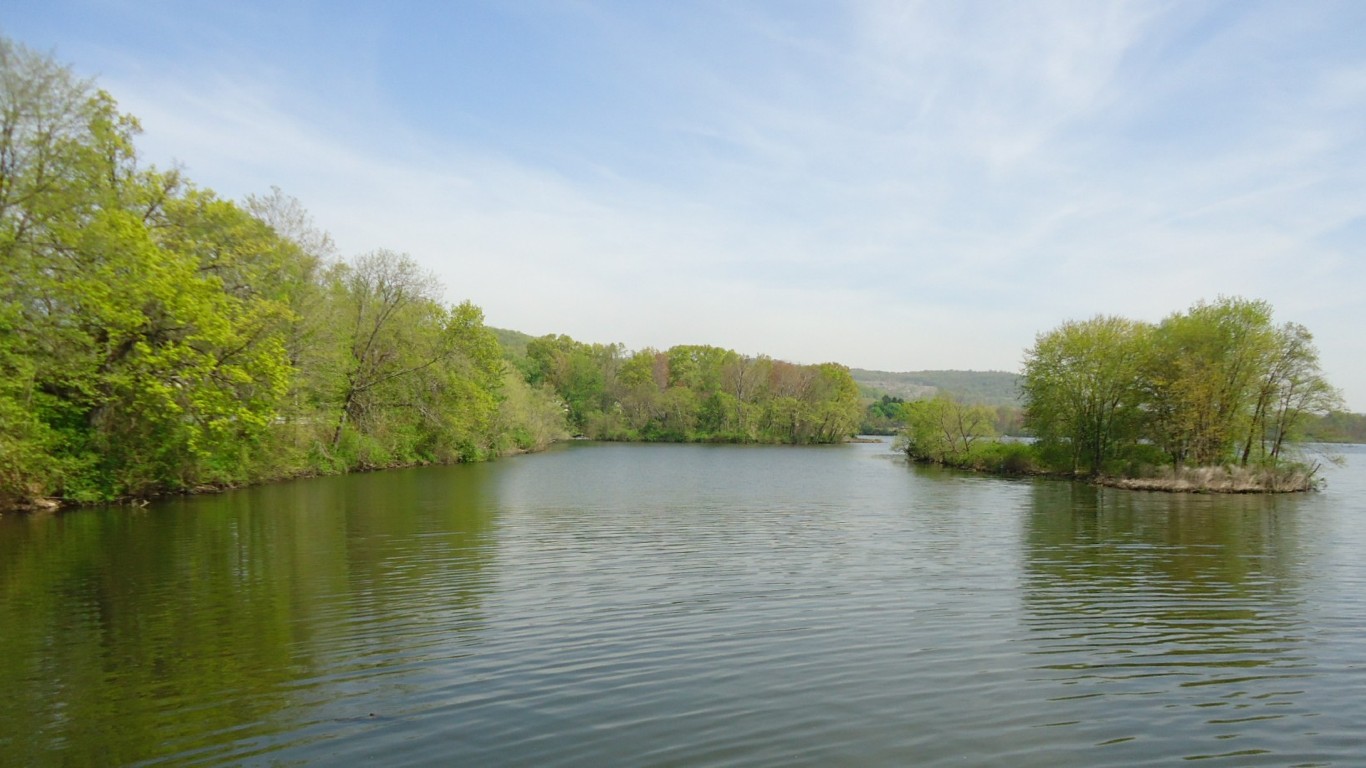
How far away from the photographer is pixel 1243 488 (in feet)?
118

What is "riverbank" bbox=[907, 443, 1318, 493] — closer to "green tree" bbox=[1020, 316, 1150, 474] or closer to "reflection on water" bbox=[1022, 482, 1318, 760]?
"green tree" bbox=[1020, 316, 1150, 474]

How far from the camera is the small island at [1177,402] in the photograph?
123ft

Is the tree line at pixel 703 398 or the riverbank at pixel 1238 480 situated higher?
the tree line at pixel 703 398

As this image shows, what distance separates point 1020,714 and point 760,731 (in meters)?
2.74

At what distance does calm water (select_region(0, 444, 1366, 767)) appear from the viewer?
6.80m

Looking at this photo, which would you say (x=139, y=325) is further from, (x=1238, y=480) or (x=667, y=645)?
(x=1238, y=480)

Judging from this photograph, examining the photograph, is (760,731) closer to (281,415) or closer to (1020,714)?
(1020,714)

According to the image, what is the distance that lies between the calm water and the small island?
2009cm

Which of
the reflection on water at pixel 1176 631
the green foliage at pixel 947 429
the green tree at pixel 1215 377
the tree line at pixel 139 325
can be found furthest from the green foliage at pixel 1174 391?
the tree line at pixel 139 325

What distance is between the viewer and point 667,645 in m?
9.76

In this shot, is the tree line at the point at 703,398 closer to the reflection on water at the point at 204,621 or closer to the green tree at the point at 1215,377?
the green tree at the point at 1215,377

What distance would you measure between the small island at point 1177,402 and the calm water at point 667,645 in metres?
20.1

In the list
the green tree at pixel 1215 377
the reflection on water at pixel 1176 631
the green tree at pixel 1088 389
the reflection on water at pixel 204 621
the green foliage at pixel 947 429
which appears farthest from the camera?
the green foliage at pixel 947 429

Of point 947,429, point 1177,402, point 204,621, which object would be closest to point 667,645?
point 204,621
